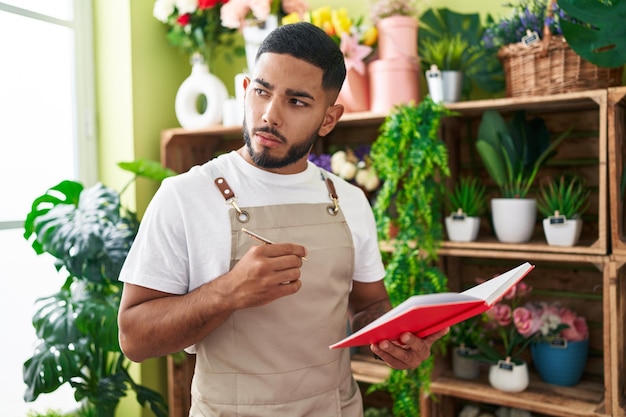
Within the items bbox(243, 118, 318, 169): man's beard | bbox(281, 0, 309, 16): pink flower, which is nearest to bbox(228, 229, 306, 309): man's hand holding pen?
bbox(243, 118, 318, 169): man's beard

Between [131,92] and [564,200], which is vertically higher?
[131,92]

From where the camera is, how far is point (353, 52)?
7.00ft

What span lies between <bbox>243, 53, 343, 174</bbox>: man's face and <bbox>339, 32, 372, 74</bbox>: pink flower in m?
0.87

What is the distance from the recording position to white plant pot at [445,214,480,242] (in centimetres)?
200

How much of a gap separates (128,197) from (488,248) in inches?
63.6

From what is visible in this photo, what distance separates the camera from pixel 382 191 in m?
2.02

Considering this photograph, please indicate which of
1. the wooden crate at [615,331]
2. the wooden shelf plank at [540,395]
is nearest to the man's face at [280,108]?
the wooden crate at [615,331]

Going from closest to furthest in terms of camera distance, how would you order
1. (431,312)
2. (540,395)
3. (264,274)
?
(431,312) < (264,274) < (540,395)

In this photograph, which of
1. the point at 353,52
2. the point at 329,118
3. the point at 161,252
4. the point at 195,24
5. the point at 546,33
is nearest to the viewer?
the point at 161,252

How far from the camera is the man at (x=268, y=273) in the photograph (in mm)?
1139

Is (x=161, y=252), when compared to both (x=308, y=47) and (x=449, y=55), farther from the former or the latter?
(x=449, y=55)

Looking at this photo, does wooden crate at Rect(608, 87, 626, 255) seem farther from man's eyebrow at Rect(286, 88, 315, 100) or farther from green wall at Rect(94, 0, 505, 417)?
green wall at Rect(94, 0, 505, 417)

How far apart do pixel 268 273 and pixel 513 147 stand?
124 cm

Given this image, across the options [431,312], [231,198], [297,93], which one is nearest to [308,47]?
[297,93]
